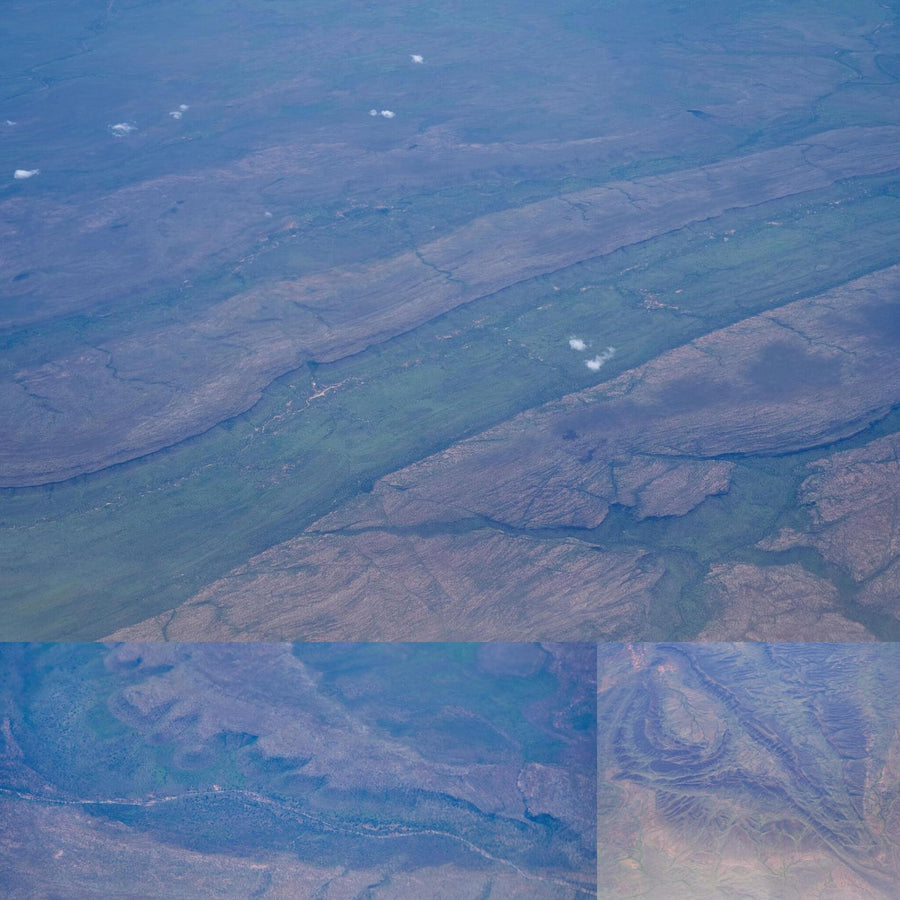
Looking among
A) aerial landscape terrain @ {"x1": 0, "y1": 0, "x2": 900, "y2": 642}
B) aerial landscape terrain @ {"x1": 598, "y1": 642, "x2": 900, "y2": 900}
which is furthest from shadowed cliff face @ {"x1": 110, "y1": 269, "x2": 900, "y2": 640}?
aerial landscape terrain @ {"x1": 598, "y1": 642, "x2": 900, "y2": 900}

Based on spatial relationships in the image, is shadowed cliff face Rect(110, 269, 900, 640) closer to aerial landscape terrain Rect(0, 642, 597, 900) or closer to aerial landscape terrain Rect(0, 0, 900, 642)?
aerial landscape terrain Rect(0, 0, 900, 642)

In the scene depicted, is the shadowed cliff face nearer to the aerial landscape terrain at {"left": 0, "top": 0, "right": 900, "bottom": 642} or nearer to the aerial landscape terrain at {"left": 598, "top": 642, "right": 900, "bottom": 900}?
the aerial landscape terrain at {"left": 0, "top": 0, "right": 900, "bottom": 642}

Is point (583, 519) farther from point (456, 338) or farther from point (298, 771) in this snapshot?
point (298, 771)

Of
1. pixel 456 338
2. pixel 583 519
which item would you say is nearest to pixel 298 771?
pixel 583 519

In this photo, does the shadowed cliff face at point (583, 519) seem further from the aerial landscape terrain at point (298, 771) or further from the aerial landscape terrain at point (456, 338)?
the aerial landscape terrain at point (298, 771)

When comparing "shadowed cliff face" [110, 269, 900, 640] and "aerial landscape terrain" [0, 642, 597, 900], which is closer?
"aerial landscape terrain" [0, 642, 597, 900]

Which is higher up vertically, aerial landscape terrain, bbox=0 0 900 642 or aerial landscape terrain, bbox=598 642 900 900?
aerial landscape terrain, bbox=0 0 900 642
